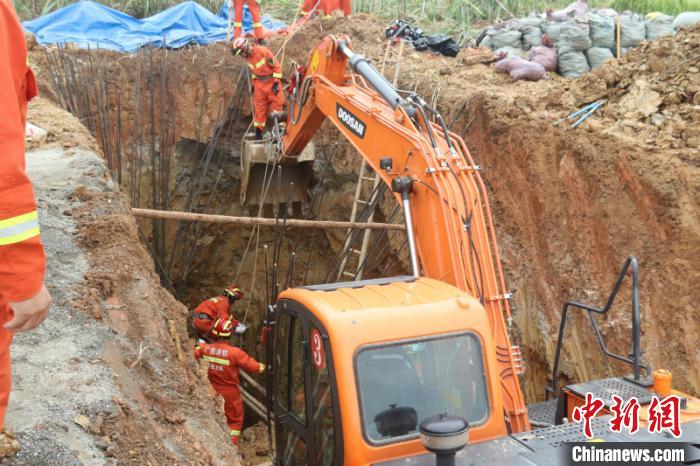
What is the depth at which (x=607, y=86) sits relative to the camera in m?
8.64

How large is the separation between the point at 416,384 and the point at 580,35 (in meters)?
8.11

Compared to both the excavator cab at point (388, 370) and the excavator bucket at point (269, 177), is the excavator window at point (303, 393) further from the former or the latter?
the excavator bucket at point (269, 177)

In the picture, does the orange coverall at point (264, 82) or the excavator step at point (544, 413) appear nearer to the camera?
the excavator step at point (544, 413)

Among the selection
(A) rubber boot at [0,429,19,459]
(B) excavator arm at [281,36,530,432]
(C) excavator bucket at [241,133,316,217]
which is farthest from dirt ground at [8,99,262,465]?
(C) excavator bucket at [241,133,316,217]

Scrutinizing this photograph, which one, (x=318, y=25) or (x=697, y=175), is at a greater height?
(x=318, y=25)

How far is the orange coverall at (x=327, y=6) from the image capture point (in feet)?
44.9

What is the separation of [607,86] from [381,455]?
6.24 m

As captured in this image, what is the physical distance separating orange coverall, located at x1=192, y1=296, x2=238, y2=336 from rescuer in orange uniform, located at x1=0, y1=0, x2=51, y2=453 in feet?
20.8

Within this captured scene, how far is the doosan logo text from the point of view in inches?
258

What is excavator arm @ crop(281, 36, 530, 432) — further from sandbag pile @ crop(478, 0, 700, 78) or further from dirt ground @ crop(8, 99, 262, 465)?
sandbag pile @ crop(478, 0, 700, 78)

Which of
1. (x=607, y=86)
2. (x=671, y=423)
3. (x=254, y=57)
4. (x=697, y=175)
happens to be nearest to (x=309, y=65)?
(x=254, y=57)

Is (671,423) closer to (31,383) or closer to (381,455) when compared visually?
(381,455)

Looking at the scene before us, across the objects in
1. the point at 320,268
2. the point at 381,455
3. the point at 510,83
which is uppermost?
the point at 510,83

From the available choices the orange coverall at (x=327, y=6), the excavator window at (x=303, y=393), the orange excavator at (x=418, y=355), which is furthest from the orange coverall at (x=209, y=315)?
the orange coverall at (x=327, y=6)
